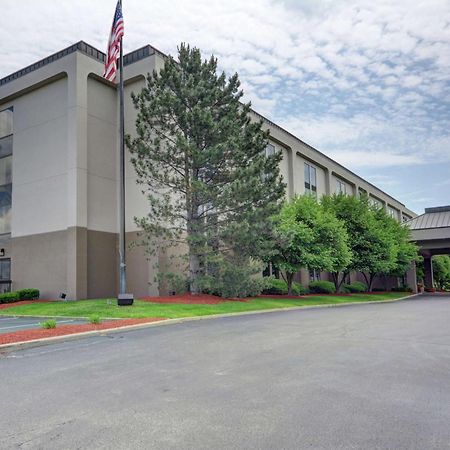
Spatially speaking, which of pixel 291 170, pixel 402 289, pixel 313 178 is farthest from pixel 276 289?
pixel 402 289

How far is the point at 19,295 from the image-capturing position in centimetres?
2670

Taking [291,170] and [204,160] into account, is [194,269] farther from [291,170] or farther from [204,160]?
[291,170]

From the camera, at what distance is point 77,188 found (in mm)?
26562

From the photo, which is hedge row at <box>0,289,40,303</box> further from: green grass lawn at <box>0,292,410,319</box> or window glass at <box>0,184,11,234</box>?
window glass at <box>0,184,11,234</box>

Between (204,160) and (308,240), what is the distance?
9.79 m

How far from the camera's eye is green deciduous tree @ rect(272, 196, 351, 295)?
96.0 feet

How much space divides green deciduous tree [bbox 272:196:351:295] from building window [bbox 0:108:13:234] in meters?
18.1

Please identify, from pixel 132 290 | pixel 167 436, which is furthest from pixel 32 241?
pixel 167 436

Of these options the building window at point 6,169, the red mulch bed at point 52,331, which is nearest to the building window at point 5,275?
the building window at point 6,169

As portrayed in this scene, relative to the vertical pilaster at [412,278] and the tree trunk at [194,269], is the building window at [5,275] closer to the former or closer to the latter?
the tree trunk at [194,269]

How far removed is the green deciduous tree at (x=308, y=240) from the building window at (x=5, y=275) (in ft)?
56.6

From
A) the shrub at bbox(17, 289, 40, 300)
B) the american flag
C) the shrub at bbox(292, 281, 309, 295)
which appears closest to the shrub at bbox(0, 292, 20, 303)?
the shrub at bbox(17, 289, 40, 300)

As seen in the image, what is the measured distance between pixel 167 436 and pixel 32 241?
27064 mm

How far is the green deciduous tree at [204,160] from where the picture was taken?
23.2 metres
